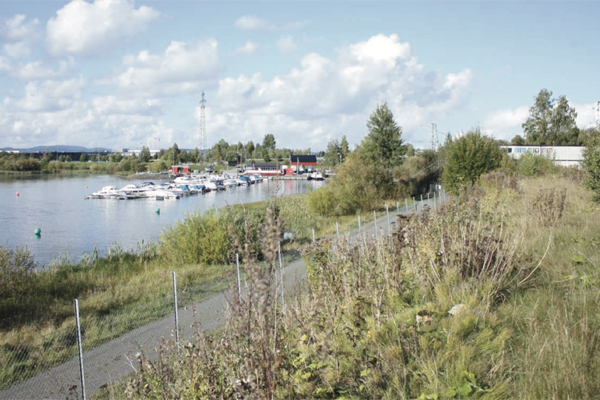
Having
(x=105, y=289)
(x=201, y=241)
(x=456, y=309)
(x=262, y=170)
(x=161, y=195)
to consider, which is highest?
(x=262, y=170)

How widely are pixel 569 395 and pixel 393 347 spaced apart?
4.76 ft

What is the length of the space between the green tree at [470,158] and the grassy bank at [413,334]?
21.5 m

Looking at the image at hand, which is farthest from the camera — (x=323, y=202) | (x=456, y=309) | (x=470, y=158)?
(x=323, y=202)

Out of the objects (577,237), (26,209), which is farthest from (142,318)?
(26,209)

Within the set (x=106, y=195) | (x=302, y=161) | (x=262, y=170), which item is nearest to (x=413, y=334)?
(x=106, y=195)

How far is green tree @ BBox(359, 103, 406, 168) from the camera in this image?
145 feet

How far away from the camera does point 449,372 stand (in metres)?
4.25

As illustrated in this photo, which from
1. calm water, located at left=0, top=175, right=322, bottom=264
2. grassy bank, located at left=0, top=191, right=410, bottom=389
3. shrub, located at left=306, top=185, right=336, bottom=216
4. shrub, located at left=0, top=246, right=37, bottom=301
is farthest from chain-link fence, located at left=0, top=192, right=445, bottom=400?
shrub, located at left=306, top=185, right=336, bottom=216

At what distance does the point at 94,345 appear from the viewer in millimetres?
9375

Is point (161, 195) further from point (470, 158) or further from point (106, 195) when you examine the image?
point (470, 158)

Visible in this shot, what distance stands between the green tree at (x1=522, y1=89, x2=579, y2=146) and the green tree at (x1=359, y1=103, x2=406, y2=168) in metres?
34.7

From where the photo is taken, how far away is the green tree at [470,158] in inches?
1115

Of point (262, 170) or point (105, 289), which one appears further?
point (262, 170)

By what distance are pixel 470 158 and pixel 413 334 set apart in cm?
2556
